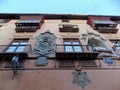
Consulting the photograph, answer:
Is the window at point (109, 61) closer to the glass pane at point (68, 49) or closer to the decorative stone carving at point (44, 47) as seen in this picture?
the glass pane at point (68, 49)

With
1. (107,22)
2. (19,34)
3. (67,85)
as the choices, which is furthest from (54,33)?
(67,85)

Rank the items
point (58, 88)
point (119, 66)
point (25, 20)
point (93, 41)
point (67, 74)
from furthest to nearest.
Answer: point (25, 20) → point (93, 41) → point (119, 66) → point (67, 74) → point (58, 88)

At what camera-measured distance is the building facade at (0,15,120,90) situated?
8.00 m

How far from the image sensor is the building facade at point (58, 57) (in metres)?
8.00

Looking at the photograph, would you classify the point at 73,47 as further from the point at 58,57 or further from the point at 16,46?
the point at 16,46

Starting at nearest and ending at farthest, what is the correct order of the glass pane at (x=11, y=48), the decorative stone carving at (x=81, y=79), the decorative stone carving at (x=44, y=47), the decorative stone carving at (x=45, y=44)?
the decorative stone carving at (x=81, y=79)
the decorative stone carving at (x=44, y=47)
the decorative stone carving at (x=45, y=44)
the glass pane at (x=11, y=48)

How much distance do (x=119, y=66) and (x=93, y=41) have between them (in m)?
3.54

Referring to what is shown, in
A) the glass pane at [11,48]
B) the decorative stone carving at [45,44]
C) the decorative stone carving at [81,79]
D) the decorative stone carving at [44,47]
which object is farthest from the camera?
the glass pane at [11,48]

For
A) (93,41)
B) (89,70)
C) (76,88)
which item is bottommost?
(76,88)

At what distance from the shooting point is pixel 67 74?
28.2ft

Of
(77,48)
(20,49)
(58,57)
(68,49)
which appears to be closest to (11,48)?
(20,49)

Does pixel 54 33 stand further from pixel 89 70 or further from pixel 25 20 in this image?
pixel 89 70

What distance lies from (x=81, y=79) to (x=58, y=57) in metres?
2.19

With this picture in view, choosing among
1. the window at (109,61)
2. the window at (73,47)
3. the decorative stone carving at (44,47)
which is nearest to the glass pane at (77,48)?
the window at (73,47)
